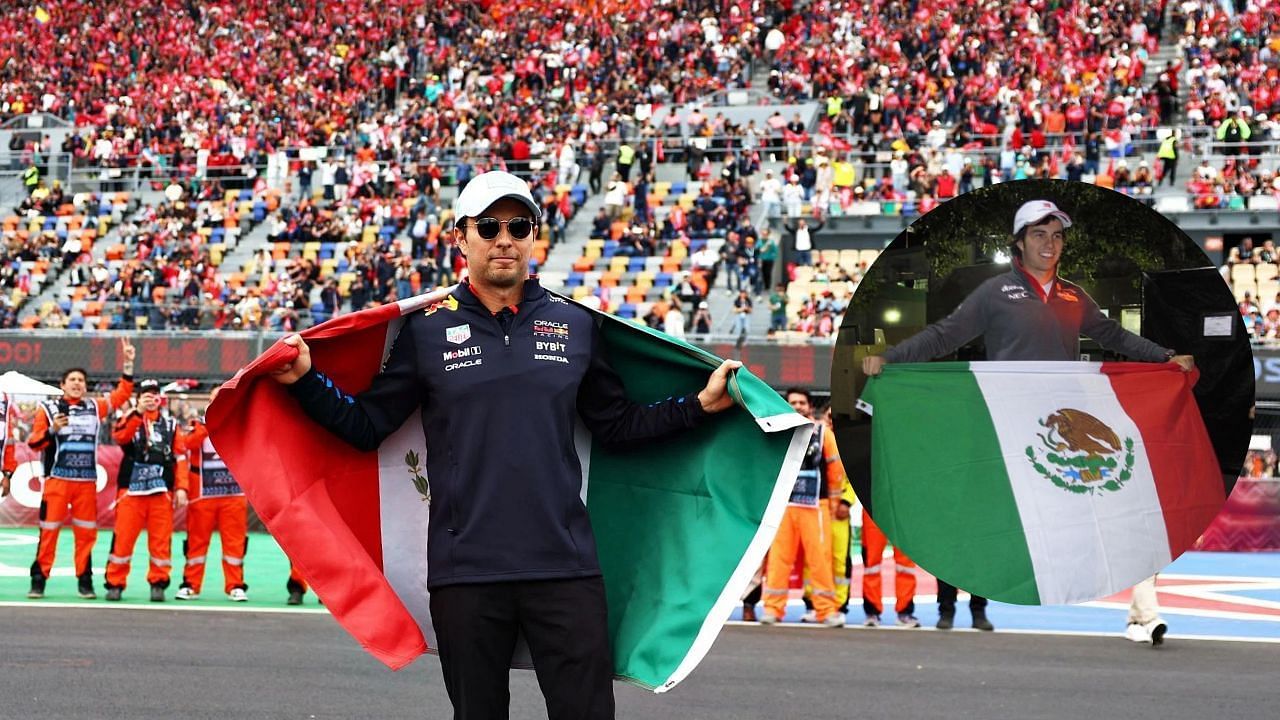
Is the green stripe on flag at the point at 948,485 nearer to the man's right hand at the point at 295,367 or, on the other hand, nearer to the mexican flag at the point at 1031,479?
the mexican flag at the point at 1031,479

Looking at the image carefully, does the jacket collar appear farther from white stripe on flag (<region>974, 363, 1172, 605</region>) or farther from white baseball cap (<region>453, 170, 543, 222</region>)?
white stripe on flag (<region>974, 363, 1172, 605</region>)

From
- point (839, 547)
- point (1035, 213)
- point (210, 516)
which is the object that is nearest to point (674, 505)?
point (1035, 213)

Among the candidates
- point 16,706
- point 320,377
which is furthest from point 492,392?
point 16,706

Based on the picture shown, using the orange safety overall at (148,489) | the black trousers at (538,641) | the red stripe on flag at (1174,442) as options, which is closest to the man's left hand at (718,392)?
the black trousers at (538,641)

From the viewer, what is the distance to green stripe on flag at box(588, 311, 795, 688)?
453 cm

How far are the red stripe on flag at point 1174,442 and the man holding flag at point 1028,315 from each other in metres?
0.12

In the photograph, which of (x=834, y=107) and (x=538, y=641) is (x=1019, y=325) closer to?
(x=538, y=641)

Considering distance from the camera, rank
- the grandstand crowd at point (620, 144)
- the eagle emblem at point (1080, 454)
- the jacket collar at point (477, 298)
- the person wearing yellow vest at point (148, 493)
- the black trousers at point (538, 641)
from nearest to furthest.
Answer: the black trousers at point (538, 641)
the jacket collar at point (477, 298)
the eagle emblem at point (1080, 454)
the person wearing yellow vest at point (148, 493)
the grandstand crowd at point (620, 144)

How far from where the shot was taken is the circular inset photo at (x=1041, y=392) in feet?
16.1

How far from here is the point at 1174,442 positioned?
195 inches

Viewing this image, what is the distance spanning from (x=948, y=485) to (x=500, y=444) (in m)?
1.56

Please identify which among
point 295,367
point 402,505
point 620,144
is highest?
point 620,144

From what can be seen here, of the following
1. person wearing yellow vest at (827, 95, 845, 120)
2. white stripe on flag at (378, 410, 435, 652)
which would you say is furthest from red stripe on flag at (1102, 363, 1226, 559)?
person wearing yellow vest at (827, 95, 845, 120)

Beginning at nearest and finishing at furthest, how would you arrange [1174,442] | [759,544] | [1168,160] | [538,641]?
[538,641], [759,544], [1174,442], [1168,160]
